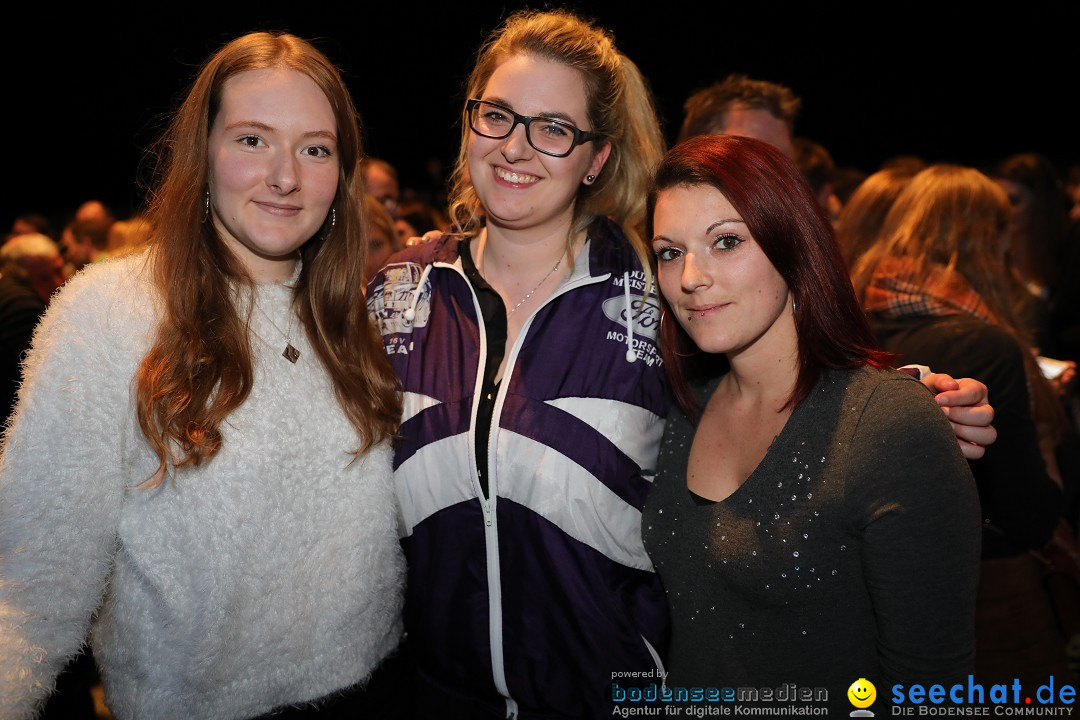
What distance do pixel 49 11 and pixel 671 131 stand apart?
6.89 metres

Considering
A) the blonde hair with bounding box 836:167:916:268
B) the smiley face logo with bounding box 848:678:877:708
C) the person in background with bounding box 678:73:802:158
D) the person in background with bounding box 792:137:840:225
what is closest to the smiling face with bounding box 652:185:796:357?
the smiley face logo with bounding box 848:678:877:708

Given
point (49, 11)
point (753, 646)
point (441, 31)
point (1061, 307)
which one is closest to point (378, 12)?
point (441, 31)

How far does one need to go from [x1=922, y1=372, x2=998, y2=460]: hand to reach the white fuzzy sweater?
1293 millimetres

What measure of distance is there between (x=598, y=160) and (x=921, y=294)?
1.13 meters

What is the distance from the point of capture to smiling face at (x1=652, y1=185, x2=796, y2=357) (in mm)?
1588

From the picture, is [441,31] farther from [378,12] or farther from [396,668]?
[396,668]

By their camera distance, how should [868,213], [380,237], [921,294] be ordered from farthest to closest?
[380,237]
[868,213]
[921,294]

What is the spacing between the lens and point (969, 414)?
1662 mm

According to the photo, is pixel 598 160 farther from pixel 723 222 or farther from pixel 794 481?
pixel 794 481

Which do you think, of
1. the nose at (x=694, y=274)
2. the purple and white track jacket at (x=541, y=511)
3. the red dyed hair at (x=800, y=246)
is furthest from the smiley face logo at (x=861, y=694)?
the nose at (x=694, y=274)

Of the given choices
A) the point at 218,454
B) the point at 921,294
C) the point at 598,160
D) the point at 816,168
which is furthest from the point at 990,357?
the point at 816,168

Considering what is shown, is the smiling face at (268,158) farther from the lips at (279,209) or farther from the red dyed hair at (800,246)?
the red dyed hair at (800,246)

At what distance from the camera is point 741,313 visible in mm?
1608

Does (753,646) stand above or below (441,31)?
below
